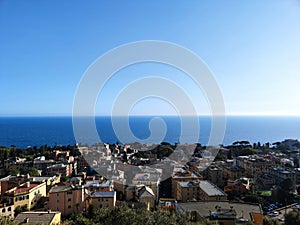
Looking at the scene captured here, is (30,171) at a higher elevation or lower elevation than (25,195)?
lower

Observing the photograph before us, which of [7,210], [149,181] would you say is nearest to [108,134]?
[149,181]

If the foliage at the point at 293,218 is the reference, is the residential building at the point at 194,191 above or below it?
below

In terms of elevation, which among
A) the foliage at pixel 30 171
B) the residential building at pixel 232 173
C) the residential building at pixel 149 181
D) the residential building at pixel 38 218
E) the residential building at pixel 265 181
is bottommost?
the residential building at pixel 265 181

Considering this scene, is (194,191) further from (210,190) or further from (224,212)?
(224,212)

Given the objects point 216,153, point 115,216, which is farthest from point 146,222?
point 216,153

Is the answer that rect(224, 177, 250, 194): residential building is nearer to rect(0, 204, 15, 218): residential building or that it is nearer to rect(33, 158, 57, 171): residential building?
rect(0, 204, 15, 218): residential building

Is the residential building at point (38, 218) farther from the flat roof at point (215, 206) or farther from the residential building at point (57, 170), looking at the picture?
the residential building at point (57, 170)

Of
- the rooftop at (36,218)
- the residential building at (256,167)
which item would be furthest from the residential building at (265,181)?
the rooftop at (36,218)
